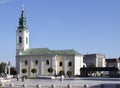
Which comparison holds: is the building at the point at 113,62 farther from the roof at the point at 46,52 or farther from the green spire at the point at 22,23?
the green spire at the point at 22,23

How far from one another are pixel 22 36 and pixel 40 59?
938cm

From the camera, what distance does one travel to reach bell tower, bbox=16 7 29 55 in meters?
123

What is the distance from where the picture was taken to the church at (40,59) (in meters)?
120

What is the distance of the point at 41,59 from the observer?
121750 millimetres

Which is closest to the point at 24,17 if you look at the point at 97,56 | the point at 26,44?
the point at 26,44

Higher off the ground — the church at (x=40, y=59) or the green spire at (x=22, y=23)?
the green spire at (x=22, y=23)

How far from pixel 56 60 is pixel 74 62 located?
591 centimetres

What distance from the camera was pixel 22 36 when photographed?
124 metres

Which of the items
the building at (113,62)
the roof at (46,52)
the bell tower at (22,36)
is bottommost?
the building at (113,62)

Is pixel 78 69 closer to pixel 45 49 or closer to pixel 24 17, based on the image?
pixel 45 49

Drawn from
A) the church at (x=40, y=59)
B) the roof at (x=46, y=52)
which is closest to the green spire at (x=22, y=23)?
the church at (x=40, y=59)

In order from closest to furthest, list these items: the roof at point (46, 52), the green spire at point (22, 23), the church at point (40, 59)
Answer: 1. the church at point (40, 59)
2. the roof at point (46, 52)
3. the green spire at point (22, 23)

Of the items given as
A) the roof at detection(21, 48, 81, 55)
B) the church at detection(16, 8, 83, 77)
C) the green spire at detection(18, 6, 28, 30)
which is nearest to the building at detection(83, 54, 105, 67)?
the roof at detection(21, 48, 81, 55)

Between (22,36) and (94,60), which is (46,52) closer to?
(22,36)
